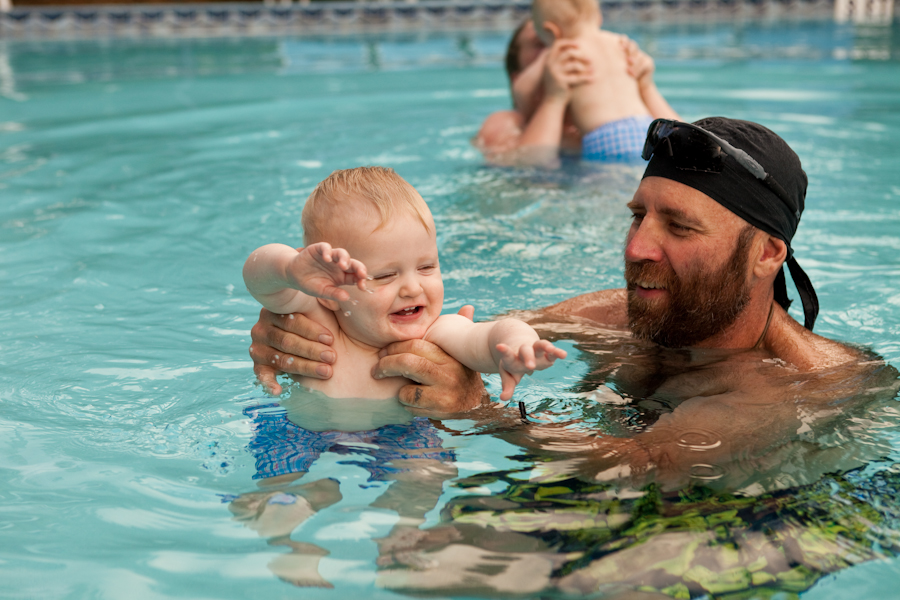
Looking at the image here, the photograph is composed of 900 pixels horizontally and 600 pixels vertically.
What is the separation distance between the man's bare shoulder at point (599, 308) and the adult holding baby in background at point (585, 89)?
9.87 ft

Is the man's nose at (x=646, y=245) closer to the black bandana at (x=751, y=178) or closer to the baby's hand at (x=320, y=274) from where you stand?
the black bandana at (x=751, y=178)

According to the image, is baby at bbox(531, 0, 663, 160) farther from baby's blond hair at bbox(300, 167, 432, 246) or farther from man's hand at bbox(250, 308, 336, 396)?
man's hand at bbox(250, 308, 336, 396)

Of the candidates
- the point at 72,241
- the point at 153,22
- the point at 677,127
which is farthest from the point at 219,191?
the point at 153,22

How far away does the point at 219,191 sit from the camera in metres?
6.33

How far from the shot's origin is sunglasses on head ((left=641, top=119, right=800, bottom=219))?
2.94m

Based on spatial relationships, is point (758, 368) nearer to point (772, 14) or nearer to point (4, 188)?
point (4, 188)

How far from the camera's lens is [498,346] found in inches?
89.8

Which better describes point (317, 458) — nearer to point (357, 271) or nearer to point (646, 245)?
point (357, 271)

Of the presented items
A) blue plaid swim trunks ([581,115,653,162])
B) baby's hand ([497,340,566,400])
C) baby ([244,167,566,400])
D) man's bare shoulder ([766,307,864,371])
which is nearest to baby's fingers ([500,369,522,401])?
baby's hand ([497,340,566,400])

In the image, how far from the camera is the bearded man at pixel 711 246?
9.66 feet

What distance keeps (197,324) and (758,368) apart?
2563 millimetres

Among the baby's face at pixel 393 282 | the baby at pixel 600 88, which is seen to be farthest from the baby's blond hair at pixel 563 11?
the baby's face at pixel 393 282

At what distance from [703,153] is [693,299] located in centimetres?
Result: 51

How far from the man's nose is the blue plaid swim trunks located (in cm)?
363
